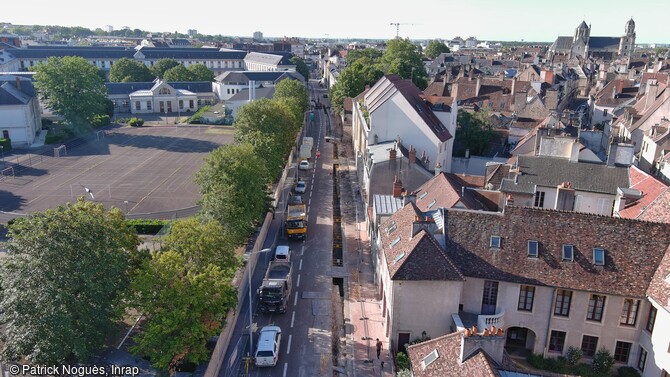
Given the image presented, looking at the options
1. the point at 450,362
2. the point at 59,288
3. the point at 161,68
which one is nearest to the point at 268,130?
the point at 59,288

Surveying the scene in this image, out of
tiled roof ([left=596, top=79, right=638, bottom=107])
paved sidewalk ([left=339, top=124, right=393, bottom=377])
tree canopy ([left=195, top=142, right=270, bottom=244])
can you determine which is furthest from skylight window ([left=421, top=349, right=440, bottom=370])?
tiled roof ([left=596, top=79, right=638, bottom=107])

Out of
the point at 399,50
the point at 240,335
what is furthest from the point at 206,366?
the point at 399,50

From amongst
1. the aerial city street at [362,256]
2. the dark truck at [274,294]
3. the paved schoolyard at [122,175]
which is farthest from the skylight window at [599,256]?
the paved schoolyard at [122,175]

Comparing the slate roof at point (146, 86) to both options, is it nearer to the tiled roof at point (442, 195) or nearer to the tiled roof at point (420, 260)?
the tiled roof at point (442, 195)

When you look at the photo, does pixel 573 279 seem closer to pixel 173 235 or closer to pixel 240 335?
pixel 240 335

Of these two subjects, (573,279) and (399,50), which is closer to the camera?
(573,279)

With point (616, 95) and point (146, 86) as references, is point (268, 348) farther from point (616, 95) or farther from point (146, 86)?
point (146, 86)
